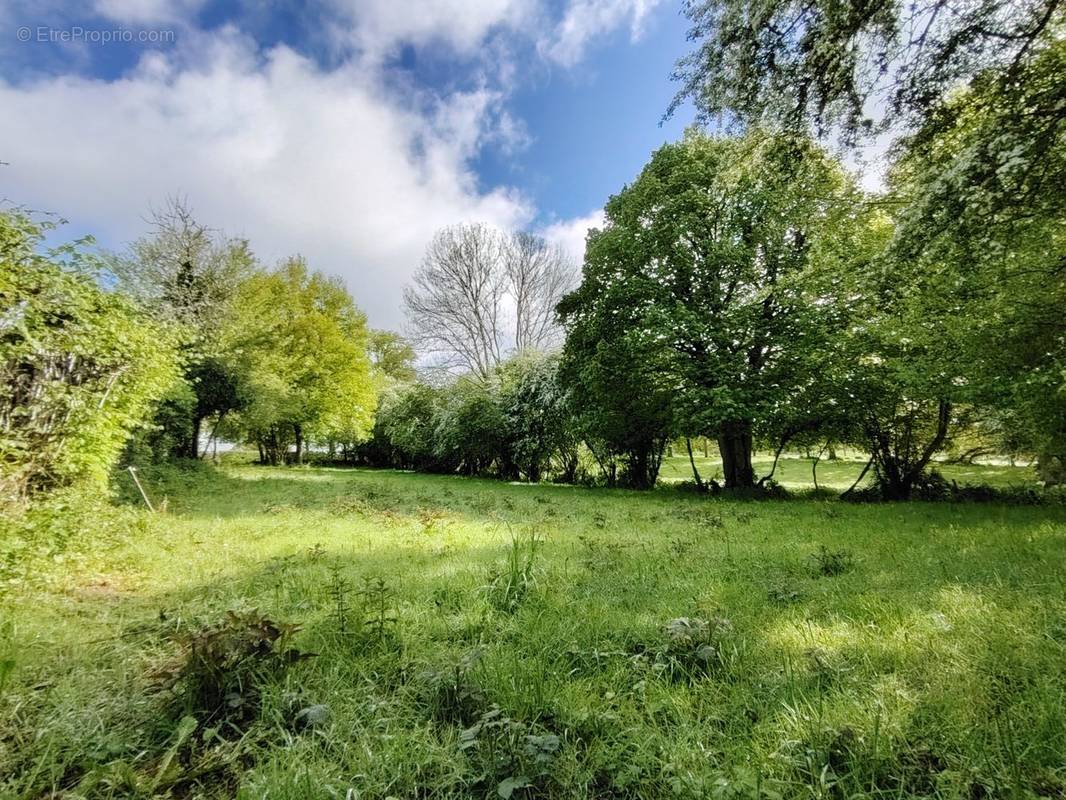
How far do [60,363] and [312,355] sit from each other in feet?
70.1

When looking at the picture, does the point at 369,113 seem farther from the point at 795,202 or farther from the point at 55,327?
the point at 795,202

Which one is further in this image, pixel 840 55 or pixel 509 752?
pixel 840 55

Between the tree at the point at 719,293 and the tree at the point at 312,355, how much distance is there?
17.0 meters

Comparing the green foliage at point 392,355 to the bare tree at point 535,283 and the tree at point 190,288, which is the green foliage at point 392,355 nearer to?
the bare tree at point 535,283

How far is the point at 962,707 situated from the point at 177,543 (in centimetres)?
823

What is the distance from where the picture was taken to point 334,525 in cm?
830

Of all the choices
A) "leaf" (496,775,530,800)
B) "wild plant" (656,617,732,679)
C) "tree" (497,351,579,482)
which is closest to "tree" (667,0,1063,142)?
"wild plant" (656,617,732,679)

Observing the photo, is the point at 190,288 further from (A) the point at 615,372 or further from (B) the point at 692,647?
(B) the point at 692,647

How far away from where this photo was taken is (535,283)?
2538 centimetres

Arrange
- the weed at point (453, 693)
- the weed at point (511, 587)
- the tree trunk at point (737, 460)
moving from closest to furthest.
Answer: the weed at point (453, 693), the weed at point (511, 587), the tree trunk at point (737, 460)

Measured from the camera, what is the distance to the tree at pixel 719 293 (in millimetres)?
11789

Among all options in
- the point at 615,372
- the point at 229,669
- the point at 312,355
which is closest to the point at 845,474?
the point at 615,372

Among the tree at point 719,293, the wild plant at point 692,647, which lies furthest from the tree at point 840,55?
the wild plant at point 692,647

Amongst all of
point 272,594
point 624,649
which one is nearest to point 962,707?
point 624,649
